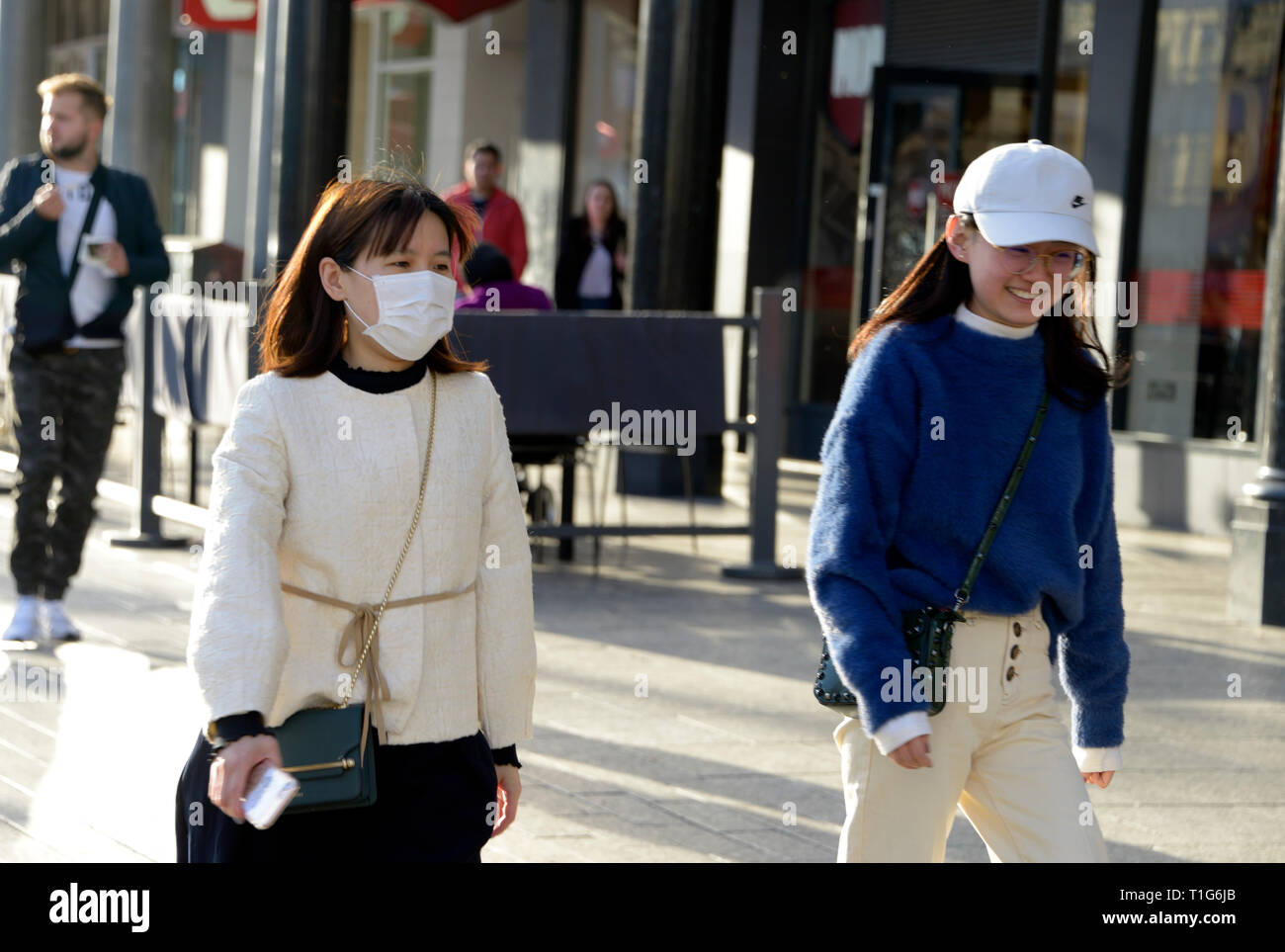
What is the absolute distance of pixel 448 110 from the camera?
63.8 ft

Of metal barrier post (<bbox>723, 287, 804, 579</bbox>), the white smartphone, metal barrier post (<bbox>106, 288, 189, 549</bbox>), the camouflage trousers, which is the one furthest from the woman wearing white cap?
metal barrier post (<bbox>106, 288, 189, 549</bbox>)

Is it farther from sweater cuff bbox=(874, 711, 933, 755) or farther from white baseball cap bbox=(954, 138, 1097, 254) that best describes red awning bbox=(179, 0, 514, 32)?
sweater cuff bbox=(874, 711, 933, 755)

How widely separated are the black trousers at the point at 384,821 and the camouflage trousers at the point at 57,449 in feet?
15.7

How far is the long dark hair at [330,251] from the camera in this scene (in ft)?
10.2

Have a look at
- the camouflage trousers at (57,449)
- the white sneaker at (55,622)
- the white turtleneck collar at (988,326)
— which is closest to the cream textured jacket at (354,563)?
the white turtleneck collar at (988,326)

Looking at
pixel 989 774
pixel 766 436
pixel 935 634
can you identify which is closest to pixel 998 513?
pixel 935 634

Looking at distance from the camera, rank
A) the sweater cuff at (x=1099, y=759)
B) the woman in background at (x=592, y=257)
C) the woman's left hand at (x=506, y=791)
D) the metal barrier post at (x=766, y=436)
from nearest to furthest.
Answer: the woman's left hand at (x=506, y=791) < the sweater cuff at (x=1099, y=759) < the metal barrier post at (x=766, y=436) < the woman in background at (x=592, y=257)

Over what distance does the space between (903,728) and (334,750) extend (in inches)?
34.0

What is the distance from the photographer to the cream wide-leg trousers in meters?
3.19

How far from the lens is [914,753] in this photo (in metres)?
3.07

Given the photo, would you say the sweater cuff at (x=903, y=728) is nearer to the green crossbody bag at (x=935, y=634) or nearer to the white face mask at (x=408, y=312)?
the green crossbody bag at (x=935, y=634)

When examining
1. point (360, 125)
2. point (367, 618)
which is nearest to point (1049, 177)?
point (367, 618)

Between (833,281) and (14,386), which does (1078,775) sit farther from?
(833,281)

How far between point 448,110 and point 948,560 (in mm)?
16813
